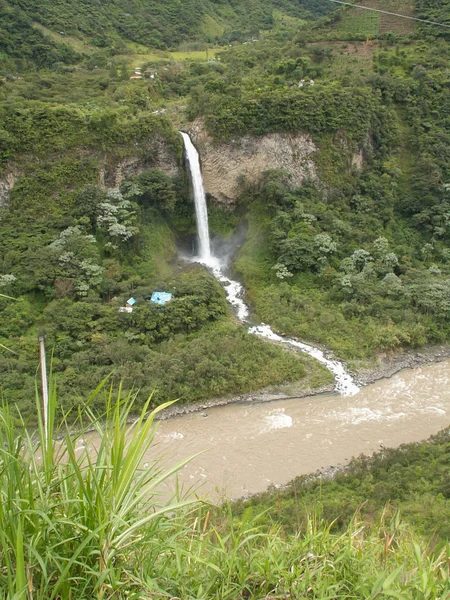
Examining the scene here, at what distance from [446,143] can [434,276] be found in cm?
615

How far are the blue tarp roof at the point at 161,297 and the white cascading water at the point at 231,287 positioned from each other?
6.88 feet

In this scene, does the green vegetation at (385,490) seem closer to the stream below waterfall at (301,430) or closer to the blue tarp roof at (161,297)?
the stream below waterfall at (301,430)

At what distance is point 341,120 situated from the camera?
56.7 ft

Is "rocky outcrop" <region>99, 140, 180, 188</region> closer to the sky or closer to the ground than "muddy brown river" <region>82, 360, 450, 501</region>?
closer to the sky

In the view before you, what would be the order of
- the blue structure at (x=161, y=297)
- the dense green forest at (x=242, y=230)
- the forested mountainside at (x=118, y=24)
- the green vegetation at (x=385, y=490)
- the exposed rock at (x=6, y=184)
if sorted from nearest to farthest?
the green vegetation at (x=385, y=490), the dense green forest at (x=242, y=230), the blue structure at (x=161, y=297), the exposed rock at (x=6, y=184), the forested mountainside at (x=118, y=24)

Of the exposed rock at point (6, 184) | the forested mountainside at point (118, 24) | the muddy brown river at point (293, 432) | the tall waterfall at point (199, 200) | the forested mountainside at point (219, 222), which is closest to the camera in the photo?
the muddy brown river at point (293, 432)

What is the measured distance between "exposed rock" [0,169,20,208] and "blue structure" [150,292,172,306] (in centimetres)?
535

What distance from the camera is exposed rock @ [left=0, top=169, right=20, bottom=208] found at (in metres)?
14.5

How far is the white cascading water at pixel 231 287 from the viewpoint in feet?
39.3

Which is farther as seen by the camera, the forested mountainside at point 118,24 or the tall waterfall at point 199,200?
the forested mountainside at point 118,24

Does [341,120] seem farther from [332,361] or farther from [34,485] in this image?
[34,485]

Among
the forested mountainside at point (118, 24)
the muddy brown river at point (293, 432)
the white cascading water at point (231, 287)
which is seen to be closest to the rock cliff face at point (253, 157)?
the white cascading water at point (231, 287)

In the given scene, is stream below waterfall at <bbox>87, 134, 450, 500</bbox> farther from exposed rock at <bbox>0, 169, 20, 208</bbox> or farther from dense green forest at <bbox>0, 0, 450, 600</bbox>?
exposed rock at <bbox>0, 169, 20, 208</bbox>

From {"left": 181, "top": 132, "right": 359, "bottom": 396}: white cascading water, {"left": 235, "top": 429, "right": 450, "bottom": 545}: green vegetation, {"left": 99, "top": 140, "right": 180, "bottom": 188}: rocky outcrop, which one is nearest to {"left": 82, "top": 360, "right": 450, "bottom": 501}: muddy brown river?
{"left": 181, "top": 132, "right": 359, "bottom": 396}: white cascading water
